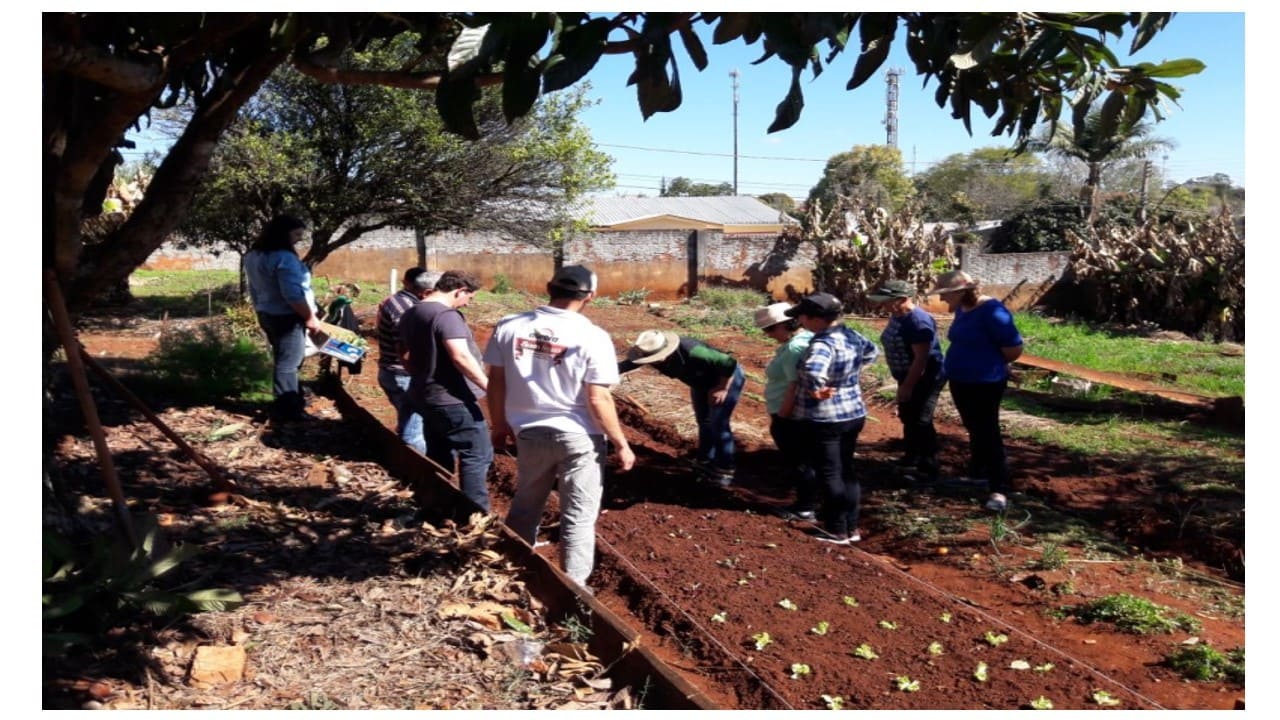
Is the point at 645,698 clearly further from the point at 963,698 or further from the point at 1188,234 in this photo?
the point at 1188,234

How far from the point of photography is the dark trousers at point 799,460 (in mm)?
6617

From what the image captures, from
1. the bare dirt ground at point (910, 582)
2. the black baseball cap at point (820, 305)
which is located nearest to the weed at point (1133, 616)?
the bare dirt ground at point (910, 582)

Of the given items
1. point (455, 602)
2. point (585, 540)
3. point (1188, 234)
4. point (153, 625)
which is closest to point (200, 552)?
point (153, 625)

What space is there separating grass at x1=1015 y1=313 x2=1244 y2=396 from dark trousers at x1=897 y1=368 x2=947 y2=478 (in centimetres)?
739

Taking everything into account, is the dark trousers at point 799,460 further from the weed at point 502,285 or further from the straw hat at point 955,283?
the weed at point 502,285

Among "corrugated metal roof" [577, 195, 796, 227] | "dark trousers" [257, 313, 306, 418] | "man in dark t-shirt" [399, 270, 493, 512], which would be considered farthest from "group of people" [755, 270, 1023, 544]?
"corrugated metal roof" [577, 195, 796, 227]

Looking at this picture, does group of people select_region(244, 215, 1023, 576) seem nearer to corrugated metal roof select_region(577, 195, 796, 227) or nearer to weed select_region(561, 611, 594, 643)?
weed select_region(561, 611, 594, 643)

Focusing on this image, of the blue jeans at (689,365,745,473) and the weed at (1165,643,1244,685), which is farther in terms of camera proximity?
the blue jeans at (689,365,745,473)

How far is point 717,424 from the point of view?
24.9ft

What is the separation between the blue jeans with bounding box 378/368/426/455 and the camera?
694 cm

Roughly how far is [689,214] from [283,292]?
43.1 metres

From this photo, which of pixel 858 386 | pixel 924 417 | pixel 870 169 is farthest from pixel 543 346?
pixel 870 169

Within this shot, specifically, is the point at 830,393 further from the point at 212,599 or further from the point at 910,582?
the point at 212,599

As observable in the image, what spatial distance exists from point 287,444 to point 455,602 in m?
3.63
